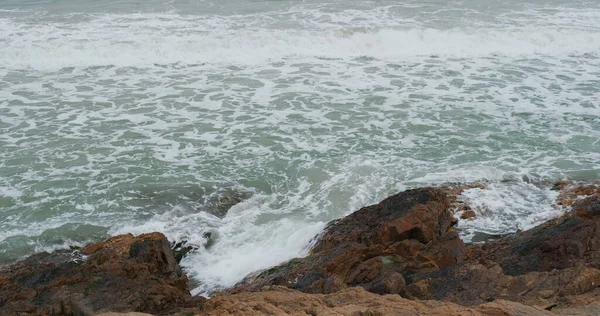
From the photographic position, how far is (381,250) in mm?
7941

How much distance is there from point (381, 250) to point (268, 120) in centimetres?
767

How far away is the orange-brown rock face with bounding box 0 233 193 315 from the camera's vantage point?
6.11 m

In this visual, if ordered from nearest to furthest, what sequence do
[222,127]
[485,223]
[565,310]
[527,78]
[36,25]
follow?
[565,310] → [485,223] → [222,127] → [527,78] → [36,25]

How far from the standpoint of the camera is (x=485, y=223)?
975 cm

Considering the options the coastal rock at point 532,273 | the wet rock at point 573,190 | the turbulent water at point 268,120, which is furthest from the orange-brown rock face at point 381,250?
the wet rock at point 573,190

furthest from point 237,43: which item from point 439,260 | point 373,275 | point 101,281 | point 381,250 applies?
point 101,281

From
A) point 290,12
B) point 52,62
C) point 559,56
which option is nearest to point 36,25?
point 52,62

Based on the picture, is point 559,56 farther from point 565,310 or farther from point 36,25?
point 36,25

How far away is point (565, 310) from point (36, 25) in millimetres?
24091

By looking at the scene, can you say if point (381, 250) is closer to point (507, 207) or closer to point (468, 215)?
point (468, 215)

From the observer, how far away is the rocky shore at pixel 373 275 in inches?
219

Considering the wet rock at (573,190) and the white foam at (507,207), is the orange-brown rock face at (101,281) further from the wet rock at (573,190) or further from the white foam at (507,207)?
the wet rock at (573,190)

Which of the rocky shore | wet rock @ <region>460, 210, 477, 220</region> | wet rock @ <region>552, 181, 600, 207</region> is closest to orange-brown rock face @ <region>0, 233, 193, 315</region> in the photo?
the rocky shore

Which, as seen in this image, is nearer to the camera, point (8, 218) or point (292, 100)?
point (8, 218)
